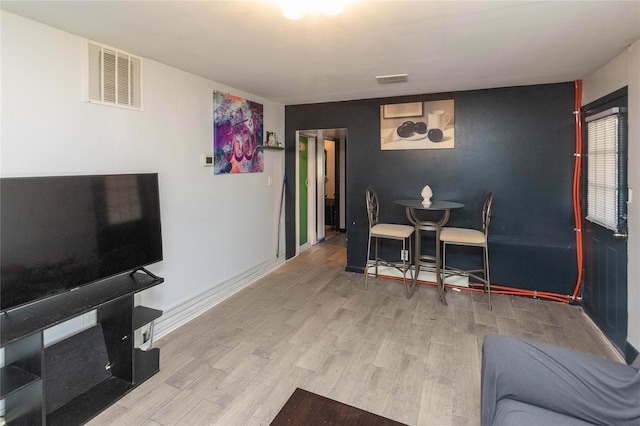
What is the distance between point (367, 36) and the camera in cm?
225

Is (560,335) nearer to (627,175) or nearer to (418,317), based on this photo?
(418,317)

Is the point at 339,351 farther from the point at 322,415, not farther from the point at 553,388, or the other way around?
the point at 553,388

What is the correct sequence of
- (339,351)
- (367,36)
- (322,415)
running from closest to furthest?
(322,415)
(367,36)
(339,351)

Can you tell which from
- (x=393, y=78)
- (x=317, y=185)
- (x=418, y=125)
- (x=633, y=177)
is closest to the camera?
(x=633, y=177)

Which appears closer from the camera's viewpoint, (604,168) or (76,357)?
(76,357)

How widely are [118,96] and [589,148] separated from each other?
4.20 m

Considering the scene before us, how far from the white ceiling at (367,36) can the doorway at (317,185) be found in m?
1.93

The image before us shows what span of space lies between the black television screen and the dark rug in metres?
1.44

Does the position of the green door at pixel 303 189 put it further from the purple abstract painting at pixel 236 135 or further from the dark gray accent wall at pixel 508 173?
the dark gray accent wall at pixel 508 173

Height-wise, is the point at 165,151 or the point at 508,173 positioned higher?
the point at 165,151

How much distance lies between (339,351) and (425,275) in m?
1.97

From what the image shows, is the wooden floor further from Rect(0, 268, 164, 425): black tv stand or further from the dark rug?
the dark rug

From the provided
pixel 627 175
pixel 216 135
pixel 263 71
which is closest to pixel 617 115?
pixel 627 175

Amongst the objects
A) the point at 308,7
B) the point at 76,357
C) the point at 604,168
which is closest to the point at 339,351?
the point at 76,357
